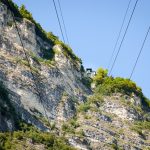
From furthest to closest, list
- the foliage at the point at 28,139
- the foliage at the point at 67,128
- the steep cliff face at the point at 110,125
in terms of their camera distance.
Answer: the steep cliff face at the point at 110,125 → the foliage at the point at 67,128 → the foliage at the point at 28,139

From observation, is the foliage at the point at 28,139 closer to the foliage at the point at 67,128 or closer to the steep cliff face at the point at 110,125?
the foliage at the point at 67,128

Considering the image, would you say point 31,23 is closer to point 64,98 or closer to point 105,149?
point 64,98

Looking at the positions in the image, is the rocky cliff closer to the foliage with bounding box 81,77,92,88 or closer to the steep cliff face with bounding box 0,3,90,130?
the steep cliff face with bounding box 0,3,90,130

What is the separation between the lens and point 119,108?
3073 inches

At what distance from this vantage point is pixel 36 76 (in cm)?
7281

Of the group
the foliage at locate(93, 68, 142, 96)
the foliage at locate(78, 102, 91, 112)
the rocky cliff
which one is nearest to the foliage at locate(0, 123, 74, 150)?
the rocky cliff

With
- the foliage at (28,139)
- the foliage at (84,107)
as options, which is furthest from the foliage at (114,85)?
the foliage at (28,139)

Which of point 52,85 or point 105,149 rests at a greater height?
point 52,85

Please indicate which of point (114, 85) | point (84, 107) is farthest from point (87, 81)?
point (84, 107)

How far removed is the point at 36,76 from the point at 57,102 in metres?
5.42

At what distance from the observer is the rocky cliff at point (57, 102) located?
59.0 meters

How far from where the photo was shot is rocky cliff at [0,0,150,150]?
59.0m

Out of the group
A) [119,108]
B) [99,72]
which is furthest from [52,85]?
[99,72]

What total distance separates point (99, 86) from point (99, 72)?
6.84m
